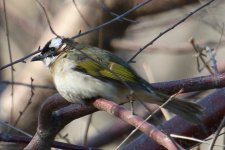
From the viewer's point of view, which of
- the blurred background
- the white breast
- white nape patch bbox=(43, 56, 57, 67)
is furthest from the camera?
the blurred background

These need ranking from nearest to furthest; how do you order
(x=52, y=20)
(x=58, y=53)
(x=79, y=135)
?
(x=58, y=53), (x=52, y=20), (x=79, y=135)

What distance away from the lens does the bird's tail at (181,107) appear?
351cm

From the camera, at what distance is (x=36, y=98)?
6180 millimetres

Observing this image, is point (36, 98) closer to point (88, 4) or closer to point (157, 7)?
point (88, 4)

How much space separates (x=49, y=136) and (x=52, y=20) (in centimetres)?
329

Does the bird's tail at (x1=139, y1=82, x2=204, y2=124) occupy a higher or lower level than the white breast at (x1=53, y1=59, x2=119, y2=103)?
lower

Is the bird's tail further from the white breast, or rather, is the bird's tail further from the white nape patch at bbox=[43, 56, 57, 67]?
the white nape patch at bbox=[43, 56, 57, 67]

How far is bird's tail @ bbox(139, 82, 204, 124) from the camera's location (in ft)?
11.5

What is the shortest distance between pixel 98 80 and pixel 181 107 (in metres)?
0.74

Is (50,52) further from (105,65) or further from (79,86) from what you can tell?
(105,65)

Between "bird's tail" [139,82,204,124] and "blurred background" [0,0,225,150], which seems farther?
"blurred background" [0,0,225,150]

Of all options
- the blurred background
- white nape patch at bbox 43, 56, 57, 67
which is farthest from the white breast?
the blurred background

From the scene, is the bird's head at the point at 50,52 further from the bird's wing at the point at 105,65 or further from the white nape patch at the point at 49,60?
the bird's wing at the point at 105,65

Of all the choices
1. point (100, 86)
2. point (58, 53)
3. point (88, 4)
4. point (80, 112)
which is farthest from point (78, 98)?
point (88, 4)
